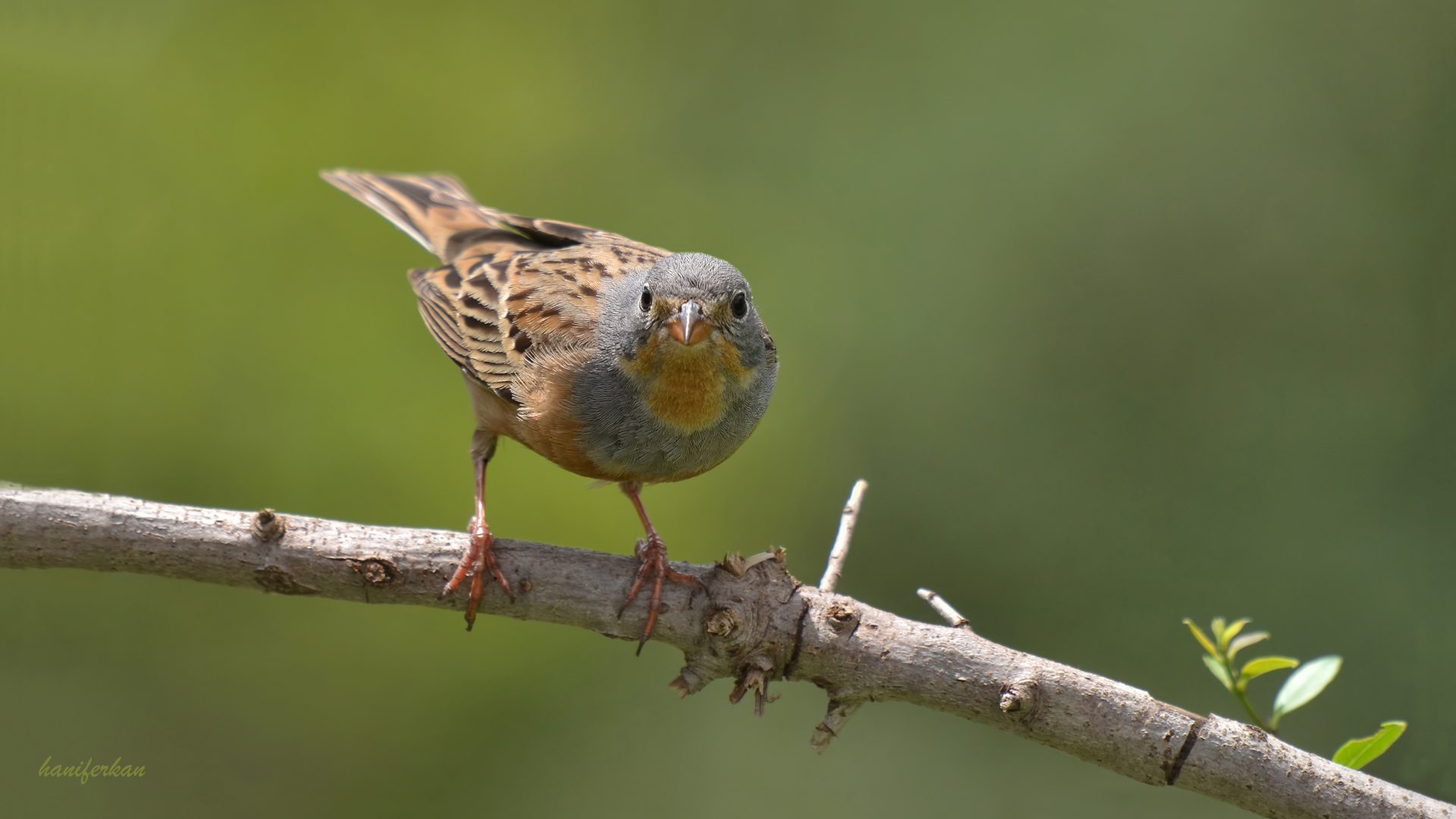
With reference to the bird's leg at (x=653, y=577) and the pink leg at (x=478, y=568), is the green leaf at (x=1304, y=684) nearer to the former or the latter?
the bird's leg at (x=653, y=577)

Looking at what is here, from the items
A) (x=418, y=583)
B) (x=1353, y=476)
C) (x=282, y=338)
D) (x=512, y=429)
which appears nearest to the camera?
(x=418, y=583)

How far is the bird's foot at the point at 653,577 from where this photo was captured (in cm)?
386

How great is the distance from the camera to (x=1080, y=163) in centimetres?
841

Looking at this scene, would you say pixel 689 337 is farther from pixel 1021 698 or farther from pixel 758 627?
pixel 1021 698

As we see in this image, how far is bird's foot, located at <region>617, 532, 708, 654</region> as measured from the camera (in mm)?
3857

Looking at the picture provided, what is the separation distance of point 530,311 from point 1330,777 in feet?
11.3

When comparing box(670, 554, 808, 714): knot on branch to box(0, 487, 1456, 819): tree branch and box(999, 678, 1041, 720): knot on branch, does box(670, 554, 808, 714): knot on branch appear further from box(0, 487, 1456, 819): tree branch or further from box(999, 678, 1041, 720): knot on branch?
box(999, 678, 1041, 720): knot on branch

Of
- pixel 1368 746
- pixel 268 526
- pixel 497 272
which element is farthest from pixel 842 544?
pixel 497 272

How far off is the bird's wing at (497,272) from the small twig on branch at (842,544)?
50.1 inches

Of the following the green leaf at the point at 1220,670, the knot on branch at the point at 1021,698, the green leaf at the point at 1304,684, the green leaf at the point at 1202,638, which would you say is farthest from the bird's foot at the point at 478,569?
the green leaf at the point at 1304,684

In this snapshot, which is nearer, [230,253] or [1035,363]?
[230,253]

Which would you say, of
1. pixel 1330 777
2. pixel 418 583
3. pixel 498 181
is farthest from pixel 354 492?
pixel 1330 777

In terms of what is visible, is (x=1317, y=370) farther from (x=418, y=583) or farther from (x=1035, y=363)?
(x=418, y=583)

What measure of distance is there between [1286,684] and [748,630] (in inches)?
70.4
